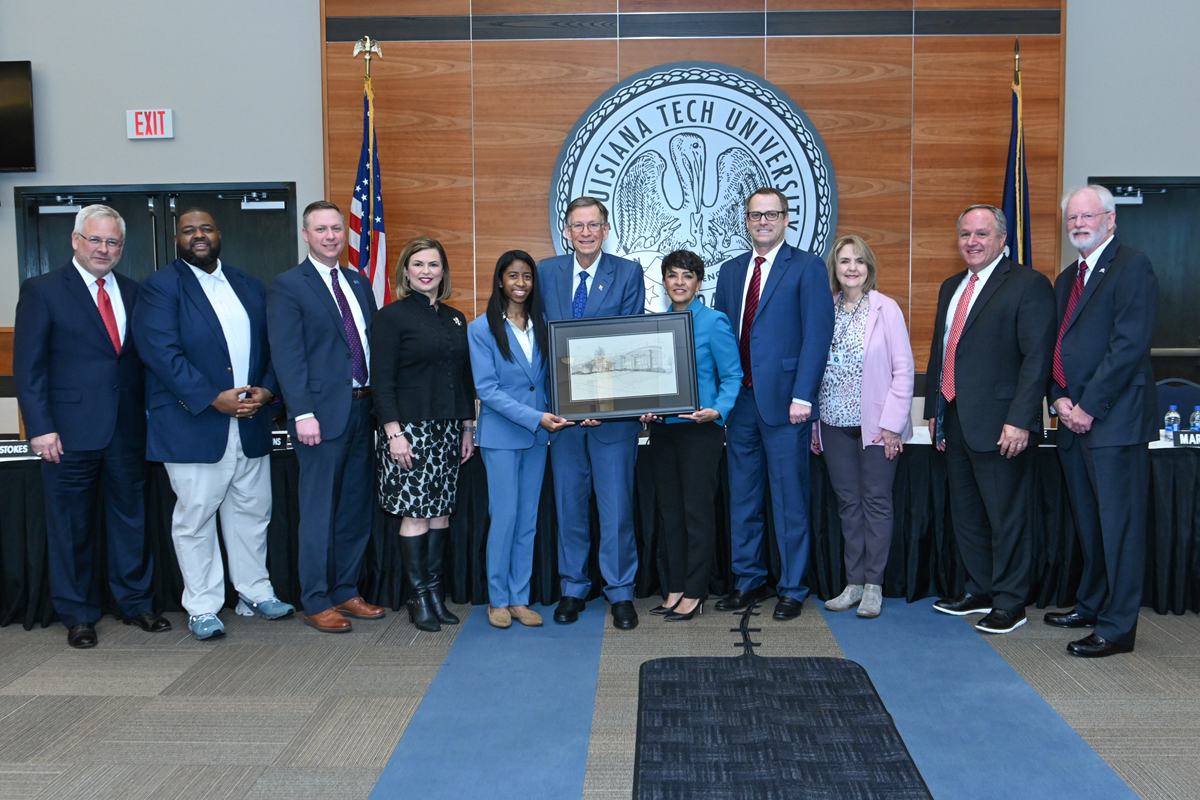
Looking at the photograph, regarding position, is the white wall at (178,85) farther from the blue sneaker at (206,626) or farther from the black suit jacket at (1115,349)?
the black suit jacket at (1115,349)

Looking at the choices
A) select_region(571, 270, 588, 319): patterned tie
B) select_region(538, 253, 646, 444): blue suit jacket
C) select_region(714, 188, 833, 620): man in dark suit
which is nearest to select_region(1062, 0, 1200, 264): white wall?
select_region(714, 188, 833, 620): man in dark suit

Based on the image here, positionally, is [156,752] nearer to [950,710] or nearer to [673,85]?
[950,710]

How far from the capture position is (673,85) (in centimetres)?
513

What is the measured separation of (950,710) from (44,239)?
6298mm

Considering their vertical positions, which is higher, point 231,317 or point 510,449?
point 231,317

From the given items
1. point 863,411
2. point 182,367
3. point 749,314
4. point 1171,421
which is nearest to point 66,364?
point 182,367

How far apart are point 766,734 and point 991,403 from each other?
62.6 inches

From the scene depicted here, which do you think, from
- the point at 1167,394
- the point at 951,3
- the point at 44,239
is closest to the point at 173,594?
the point at 44,239

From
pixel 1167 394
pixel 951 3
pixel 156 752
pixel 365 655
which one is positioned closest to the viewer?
pixel 156 752

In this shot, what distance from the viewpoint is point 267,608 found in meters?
3.30

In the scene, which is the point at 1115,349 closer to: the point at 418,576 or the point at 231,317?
the point at 418,576

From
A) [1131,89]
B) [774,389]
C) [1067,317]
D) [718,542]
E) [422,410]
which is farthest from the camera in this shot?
[1131,89]

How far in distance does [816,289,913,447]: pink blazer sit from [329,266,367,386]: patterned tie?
1.95 meters

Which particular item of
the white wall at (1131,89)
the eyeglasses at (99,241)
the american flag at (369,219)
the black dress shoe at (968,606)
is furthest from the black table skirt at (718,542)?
the white wall at (1131,89)
